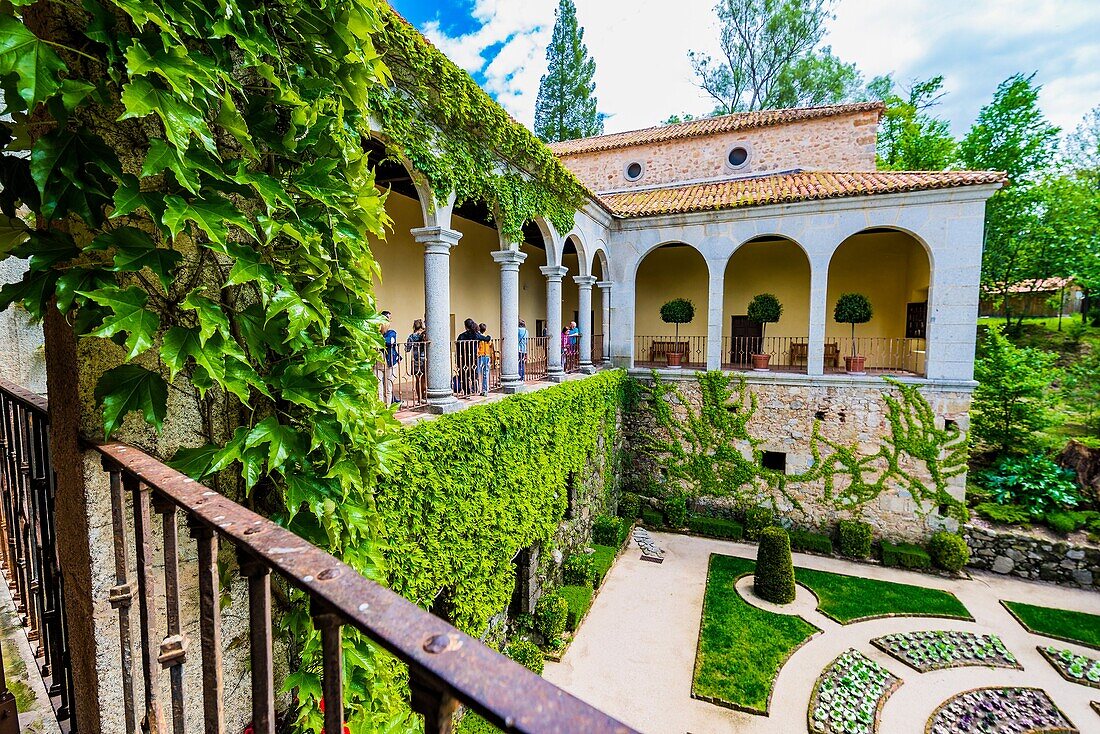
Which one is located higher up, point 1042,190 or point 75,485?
point 1042,190

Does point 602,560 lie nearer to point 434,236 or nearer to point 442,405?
point 442,405

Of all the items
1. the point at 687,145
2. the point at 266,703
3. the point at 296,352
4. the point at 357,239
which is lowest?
the point at 266,703

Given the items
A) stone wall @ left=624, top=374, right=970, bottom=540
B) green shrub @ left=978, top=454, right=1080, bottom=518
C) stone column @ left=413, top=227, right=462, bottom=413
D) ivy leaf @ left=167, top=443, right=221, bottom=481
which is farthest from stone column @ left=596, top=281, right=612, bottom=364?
ivy leaf @ left=167, top=443, right=221, bottom=481

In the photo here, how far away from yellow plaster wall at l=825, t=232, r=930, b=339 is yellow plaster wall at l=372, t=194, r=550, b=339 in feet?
31.9

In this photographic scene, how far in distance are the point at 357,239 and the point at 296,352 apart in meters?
0.51

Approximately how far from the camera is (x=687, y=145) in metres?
17.1

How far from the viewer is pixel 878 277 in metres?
15.4

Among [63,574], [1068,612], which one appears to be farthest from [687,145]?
[63,574]

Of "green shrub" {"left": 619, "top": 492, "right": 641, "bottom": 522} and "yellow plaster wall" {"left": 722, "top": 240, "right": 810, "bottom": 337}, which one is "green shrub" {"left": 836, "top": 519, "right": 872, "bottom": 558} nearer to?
"green shrub" {"left": 619, "top": 492, "right": 641, "bottom": 522}

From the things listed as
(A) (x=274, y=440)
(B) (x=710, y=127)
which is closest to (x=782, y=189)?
(B) (x=710, y=127)

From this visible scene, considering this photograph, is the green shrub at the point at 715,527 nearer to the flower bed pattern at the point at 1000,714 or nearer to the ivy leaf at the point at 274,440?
the flower bed pattern at the point at 1000,714

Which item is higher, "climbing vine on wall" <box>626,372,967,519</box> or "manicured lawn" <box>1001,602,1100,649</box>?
"climbing vine on wall" <box>626,372,967,519</box>

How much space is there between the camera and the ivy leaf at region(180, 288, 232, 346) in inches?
61.1

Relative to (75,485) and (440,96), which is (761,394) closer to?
(440,96)
